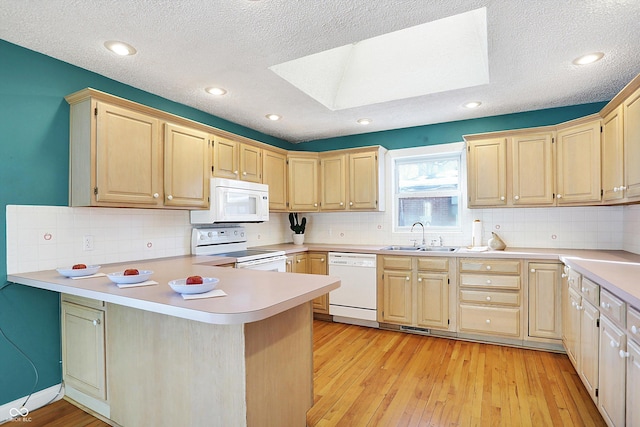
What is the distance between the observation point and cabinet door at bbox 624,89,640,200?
228cm

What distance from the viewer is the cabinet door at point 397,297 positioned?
3.73m

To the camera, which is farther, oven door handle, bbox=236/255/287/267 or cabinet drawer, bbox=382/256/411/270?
cabinet drawer, bbox=382/256/411/270

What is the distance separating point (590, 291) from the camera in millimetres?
2172

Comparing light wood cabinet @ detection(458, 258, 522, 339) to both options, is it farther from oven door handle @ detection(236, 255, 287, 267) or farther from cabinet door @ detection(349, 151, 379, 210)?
oven door handle @ detection(236, 255, 287, 267)

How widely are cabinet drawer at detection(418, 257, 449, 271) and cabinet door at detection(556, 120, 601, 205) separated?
1.24 m

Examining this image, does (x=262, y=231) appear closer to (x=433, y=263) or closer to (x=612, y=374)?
(x=433, y=263)

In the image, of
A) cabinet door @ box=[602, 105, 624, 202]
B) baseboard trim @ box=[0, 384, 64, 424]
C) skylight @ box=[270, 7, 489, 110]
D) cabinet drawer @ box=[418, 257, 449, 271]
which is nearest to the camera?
baseboard trim @ box=[0, 384, 64, 424]

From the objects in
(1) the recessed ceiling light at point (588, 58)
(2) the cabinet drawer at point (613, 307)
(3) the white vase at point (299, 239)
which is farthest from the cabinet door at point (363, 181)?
(2) the cabinet drawer at point (613, 307)

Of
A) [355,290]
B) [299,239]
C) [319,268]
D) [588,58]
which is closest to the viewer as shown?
[588,58]

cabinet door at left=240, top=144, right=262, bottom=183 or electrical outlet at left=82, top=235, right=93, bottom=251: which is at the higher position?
cabinet door at left=240, top=144, right=262, bottom=183

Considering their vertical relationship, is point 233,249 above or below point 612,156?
below

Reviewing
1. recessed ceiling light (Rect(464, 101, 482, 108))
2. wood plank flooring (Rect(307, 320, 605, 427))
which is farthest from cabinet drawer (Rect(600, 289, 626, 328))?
recessed ceiling light (Rect(464, 101, 482, 108))

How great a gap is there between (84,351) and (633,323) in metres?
3.10

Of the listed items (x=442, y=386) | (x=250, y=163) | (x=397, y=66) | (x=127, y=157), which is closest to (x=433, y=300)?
(x=442, y=386)
